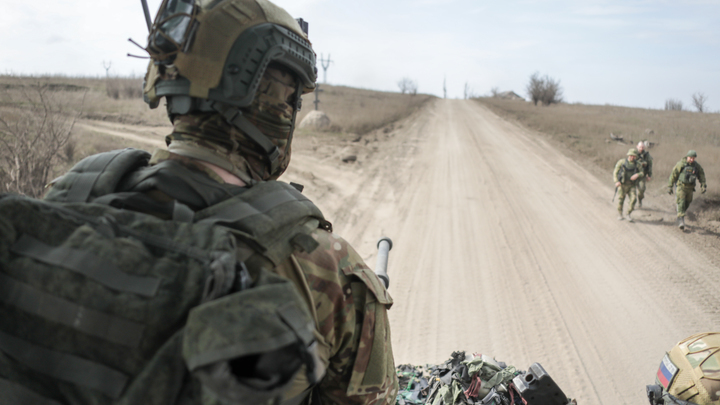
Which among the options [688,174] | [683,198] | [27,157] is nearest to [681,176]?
[688,174]

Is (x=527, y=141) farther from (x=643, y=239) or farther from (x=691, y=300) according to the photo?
(x=691, y=300)

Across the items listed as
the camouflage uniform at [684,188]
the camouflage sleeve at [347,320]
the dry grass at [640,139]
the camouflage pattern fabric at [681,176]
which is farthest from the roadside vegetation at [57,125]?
the camouflage uniform at [684,188]

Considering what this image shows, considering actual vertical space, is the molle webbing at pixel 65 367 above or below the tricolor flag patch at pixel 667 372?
above

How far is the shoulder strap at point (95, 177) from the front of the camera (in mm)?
1488

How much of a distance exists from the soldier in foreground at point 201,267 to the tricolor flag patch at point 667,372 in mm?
2303

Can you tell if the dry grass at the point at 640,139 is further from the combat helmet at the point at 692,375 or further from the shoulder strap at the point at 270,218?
the shoulder strap at the point at 270,218

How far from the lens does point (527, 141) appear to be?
17422mm

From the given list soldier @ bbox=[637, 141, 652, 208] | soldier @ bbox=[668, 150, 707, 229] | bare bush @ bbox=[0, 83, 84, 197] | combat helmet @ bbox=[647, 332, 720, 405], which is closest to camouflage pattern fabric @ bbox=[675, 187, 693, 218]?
soldier @ bbox=[668, 150, 707, 229]

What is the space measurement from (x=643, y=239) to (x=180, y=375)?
969 centimetres

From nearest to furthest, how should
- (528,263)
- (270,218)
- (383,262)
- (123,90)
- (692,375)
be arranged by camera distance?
(270,218), (383,262), (692,375), (528,263), (123,90)

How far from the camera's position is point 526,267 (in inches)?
277

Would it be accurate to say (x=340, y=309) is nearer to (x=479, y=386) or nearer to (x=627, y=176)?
(x=479, y=386)

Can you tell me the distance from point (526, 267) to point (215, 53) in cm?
A: 651

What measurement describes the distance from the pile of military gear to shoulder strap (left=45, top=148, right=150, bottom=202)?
9.20 ft
